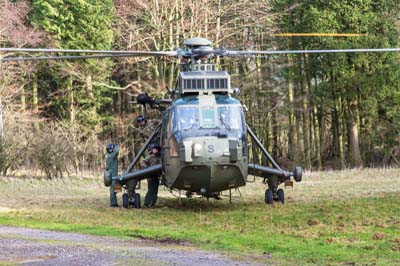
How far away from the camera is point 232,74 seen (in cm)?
3609

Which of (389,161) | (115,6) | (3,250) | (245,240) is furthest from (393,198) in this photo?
(115,6)

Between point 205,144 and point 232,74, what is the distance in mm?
21721

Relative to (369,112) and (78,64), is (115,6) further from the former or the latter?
(369,112)

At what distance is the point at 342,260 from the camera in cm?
866

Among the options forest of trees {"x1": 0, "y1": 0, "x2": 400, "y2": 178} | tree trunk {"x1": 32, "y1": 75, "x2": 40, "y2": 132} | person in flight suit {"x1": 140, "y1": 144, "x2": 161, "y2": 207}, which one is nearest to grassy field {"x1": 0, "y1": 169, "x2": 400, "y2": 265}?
person in flight suit {"x1": 140, "y1": 144, "x2": 161, "y2": 207}

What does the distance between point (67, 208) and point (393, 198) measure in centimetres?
765

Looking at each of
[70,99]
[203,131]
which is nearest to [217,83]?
[203,131]

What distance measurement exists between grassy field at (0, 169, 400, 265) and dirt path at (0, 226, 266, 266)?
563mm

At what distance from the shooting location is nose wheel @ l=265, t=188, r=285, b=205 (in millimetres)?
17172

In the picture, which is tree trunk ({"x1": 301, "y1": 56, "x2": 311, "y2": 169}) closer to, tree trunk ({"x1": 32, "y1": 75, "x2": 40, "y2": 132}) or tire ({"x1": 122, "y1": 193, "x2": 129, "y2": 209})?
tree trunk ({"x1": 32, "y1": 75, "x2": 40, "y2": 132})

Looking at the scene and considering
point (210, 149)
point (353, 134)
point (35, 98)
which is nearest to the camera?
point (210, 149)

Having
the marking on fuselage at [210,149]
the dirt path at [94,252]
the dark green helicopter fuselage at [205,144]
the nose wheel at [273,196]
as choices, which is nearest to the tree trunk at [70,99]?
the nose wheel at [273,196]

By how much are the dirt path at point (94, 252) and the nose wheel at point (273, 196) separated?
6.61 metres

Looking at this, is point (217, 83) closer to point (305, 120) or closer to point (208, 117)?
point (208, 117)
